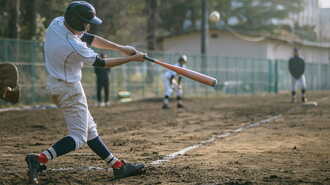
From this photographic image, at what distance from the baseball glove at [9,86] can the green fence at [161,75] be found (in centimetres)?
1243

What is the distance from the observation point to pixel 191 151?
8656 mm

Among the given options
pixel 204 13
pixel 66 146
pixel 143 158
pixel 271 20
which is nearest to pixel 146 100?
pixel 204 13

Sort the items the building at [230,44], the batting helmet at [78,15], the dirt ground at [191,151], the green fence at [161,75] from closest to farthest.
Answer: the batting helmet at [78,15] < the dirt ground at [191,151] < the green fence at [161,75] < the building at [230,44]

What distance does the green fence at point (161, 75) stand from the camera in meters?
20.2

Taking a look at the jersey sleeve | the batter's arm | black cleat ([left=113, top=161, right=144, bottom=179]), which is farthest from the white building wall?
the jersey sleeve

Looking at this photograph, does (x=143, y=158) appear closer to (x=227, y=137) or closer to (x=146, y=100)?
(x=227, y=137)

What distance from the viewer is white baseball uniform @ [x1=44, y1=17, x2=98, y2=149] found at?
19.3 ft

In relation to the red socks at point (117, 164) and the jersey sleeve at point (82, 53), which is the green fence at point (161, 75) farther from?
the jersey sleeve at point (82, 53)

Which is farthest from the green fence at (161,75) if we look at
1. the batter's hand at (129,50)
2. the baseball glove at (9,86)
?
the batter's hand at (129,50)

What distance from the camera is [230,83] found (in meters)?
34.9

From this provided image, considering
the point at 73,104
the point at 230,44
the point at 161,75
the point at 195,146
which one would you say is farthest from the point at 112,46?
the point at 230,44

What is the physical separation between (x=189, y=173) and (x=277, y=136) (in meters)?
4.40

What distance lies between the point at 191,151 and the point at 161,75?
20267 millimetres

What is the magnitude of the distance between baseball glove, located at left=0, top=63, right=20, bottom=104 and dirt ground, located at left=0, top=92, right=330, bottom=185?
93cm
